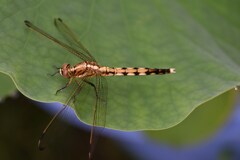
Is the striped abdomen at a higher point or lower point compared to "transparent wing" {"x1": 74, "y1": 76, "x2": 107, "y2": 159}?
higher

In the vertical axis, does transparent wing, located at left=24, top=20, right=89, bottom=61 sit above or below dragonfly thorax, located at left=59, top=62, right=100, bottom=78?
above

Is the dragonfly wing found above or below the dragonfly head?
below

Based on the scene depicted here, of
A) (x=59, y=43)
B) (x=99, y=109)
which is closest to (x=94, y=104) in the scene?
(x=99, y=109)

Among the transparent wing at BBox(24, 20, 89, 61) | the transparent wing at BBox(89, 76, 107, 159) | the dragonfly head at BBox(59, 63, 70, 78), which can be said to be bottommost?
the transparent wing at BBox(89, 76, 107, 159)

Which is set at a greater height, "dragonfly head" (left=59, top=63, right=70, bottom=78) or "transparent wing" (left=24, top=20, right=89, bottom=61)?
"transparent wing" (left=24, top=20, right=89, bottom=61)

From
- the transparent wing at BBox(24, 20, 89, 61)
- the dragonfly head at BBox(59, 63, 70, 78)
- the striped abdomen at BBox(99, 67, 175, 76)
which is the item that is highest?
the transparent wing at BBox(24, 20, 89, 61)

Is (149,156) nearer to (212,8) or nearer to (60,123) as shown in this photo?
(60,123)
